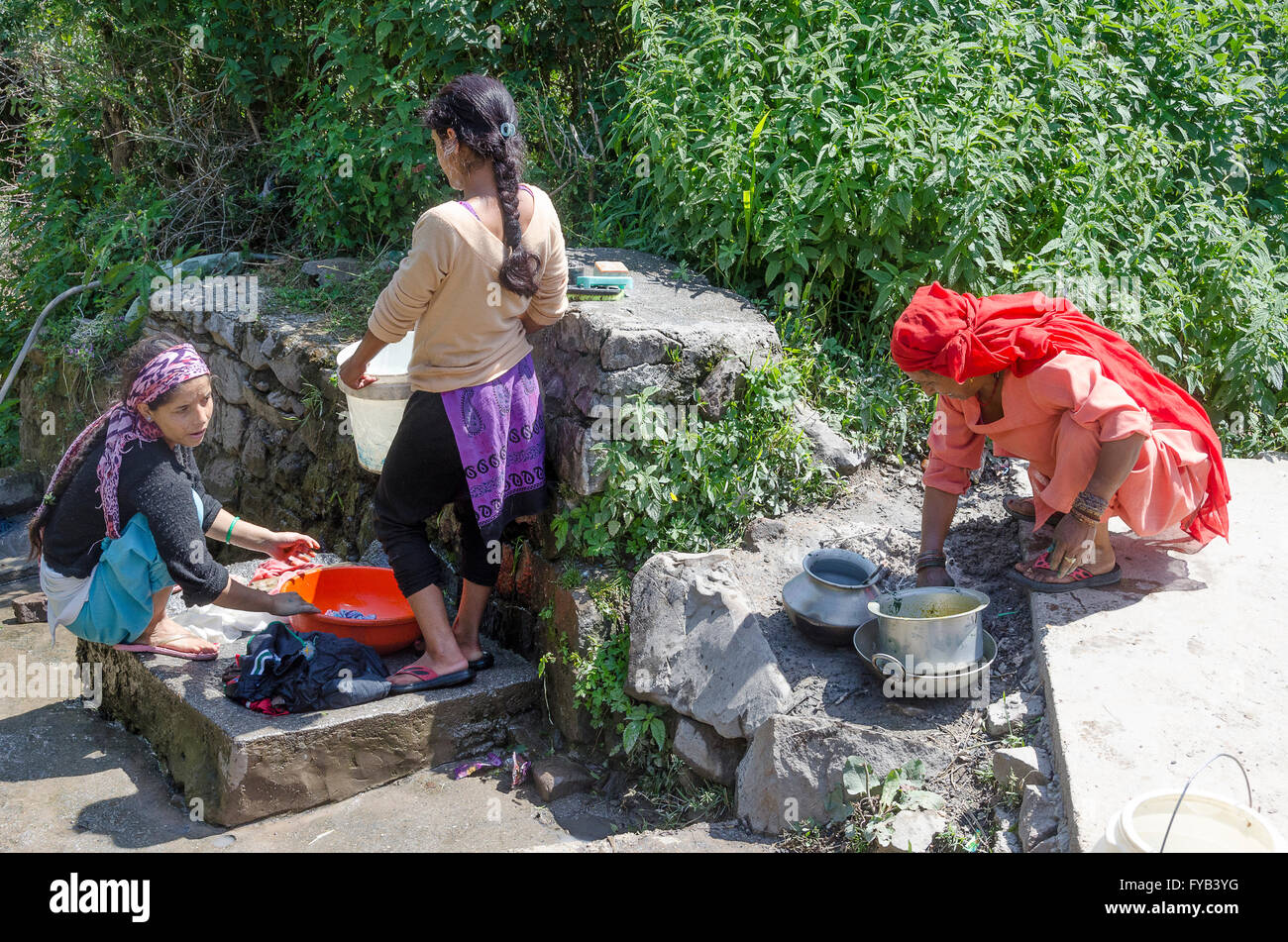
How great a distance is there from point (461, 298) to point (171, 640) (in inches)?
70.0

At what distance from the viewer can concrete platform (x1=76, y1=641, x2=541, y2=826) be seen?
142 inches

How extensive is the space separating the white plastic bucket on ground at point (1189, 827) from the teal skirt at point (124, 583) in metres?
3.11

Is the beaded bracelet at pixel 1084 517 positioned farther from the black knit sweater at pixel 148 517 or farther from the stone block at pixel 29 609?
the stone block at pixel 29 609

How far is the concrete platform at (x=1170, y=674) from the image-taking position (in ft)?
8.87

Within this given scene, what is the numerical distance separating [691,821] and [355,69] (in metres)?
4.49

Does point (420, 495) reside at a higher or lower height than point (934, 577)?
higher

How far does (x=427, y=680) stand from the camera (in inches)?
156

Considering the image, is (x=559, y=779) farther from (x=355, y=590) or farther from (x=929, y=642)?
(x=929, y=642)

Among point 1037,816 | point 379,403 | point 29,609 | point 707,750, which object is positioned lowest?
point 29,609

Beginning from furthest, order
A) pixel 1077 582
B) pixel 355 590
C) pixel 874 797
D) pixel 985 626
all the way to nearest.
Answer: pixel 355 590, pixel 985 626, pixel 1077 582, pixel 874 797

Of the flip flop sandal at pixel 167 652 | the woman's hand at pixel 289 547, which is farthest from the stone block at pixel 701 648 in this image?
the flip flop sandal at pixel 167 652

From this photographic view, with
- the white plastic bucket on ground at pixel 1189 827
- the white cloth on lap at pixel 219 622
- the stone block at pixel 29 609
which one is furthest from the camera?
the stone block at pixel 29 609

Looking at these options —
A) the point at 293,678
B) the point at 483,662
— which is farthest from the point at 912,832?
the point at 293,678

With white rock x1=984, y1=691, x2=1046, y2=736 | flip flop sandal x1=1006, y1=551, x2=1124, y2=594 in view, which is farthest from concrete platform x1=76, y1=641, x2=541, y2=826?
flip flop sandal x1=1006, y1=551, x2=1124, y2=594
